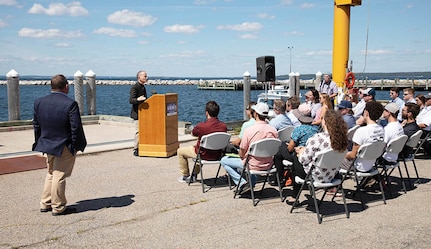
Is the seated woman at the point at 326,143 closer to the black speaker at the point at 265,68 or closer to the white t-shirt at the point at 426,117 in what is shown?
the white t-shirt at the point at 426,117

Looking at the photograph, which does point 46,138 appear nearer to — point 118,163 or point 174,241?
point 174,241

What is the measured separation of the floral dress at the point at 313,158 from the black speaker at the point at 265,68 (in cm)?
892

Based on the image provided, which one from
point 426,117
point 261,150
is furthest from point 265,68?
point 261,150

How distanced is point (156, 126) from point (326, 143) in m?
4.59

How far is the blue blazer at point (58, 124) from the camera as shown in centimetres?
529

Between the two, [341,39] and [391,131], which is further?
[341,39]

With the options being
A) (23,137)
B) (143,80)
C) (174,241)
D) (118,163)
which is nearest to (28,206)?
(174,241)

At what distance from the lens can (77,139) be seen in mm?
5332

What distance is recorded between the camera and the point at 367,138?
594cm

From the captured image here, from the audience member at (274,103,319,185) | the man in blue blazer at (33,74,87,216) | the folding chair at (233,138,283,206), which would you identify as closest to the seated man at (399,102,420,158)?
the audience member at (274,103,319,185)

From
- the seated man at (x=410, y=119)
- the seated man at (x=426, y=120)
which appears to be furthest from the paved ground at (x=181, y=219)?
the seated man at (x=426, y=120)

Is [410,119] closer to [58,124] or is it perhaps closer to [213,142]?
[213,142]

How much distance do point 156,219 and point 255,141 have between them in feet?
5.04

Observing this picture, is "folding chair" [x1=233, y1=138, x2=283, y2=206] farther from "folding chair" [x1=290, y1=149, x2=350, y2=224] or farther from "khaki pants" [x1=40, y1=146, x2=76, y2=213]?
"khaki pants" [x1=40, y1=146, x2=76, y2=213]
